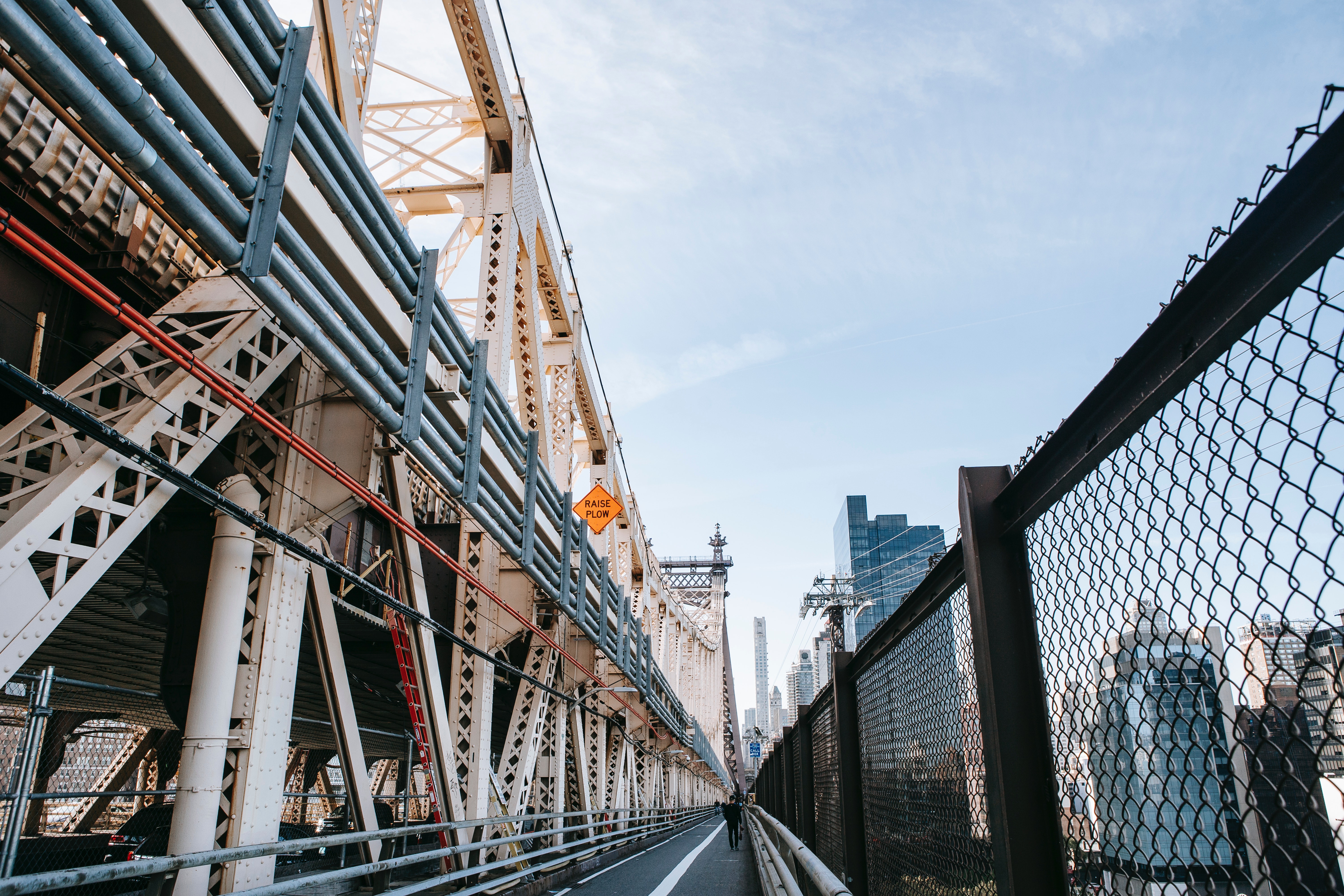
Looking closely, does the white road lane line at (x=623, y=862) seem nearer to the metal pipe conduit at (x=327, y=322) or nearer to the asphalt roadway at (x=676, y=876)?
the asphalt roadway at (x=676, y=876)

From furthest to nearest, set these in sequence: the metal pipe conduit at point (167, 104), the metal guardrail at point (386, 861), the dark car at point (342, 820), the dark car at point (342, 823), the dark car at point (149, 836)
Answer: the dark car at point (342, 820) < the dark car at point (342, 823) < the dark car at point (149, 836) < the metal guardrail at point (386, 861) < the metal pipe conduit at point (167, 104)

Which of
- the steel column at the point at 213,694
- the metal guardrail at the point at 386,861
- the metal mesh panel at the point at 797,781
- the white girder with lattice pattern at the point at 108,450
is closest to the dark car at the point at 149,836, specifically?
the metal guardrail at the point at 386,861

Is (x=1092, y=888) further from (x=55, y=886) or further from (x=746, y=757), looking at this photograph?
(x=746, y=757)

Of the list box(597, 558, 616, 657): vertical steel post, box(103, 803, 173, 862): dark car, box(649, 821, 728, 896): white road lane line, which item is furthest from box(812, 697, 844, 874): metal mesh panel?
box(103, 803, 173, 862): dark car

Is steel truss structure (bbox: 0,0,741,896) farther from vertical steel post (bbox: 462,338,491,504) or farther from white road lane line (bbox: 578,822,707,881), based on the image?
white road lane line (bbox: 578,822,707,881)

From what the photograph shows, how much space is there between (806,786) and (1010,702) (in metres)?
9.46

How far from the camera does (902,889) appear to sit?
460cm

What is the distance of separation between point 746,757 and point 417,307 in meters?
→ 186

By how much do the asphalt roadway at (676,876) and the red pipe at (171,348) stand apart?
5832mm

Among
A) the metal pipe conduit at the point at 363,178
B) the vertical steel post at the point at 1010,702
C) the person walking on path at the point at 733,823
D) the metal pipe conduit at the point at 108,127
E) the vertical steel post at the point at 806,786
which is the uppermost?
the metal pipe conduit at the point at 363,178

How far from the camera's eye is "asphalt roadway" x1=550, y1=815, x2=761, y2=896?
9766 mm

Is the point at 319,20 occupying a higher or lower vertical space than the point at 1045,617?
higher

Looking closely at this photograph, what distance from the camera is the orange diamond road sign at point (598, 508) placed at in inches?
565

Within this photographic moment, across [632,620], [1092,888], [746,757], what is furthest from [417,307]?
[746,757]
